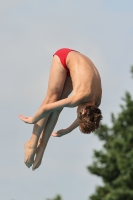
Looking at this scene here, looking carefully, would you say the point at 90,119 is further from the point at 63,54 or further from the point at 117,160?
the point at 117,160

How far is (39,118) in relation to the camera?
2159 cm

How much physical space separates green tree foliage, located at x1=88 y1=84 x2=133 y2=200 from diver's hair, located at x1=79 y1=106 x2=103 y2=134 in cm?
3295

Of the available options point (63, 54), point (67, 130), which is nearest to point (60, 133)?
point (67, 130)

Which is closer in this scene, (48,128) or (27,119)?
(27,119)

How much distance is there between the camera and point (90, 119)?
69.2 feet

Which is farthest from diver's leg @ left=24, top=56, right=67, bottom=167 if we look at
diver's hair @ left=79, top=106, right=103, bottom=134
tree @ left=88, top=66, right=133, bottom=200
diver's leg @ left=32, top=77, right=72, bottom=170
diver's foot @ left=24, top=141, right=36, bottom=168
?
tree @ left=88, top=66, right=133, bottom=200

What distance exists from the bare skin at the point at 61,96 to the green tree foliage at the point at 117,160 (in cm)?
3179

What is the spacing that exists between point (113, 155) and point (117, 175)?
1095mm

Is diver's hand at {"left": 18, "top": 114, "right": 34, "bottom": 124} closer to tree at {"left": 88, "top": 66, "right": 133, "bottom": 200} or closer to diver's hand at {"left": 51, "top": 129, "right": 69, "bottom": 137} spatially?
diver's hand at {"left": 51, "top": 129, "right": 69, "bottom": 137}

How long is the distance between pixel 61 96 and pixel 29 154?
4.69 ft

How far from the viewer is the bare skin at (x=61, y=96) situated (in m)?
21.1

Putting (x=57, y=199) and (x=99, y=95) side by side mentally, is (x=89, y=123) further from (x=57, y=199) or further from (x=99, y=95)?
(x=57, y=199)

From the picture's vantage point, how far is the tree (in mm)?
A: 54719

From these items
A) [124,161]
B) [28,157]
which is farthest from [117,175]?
[28,157]
